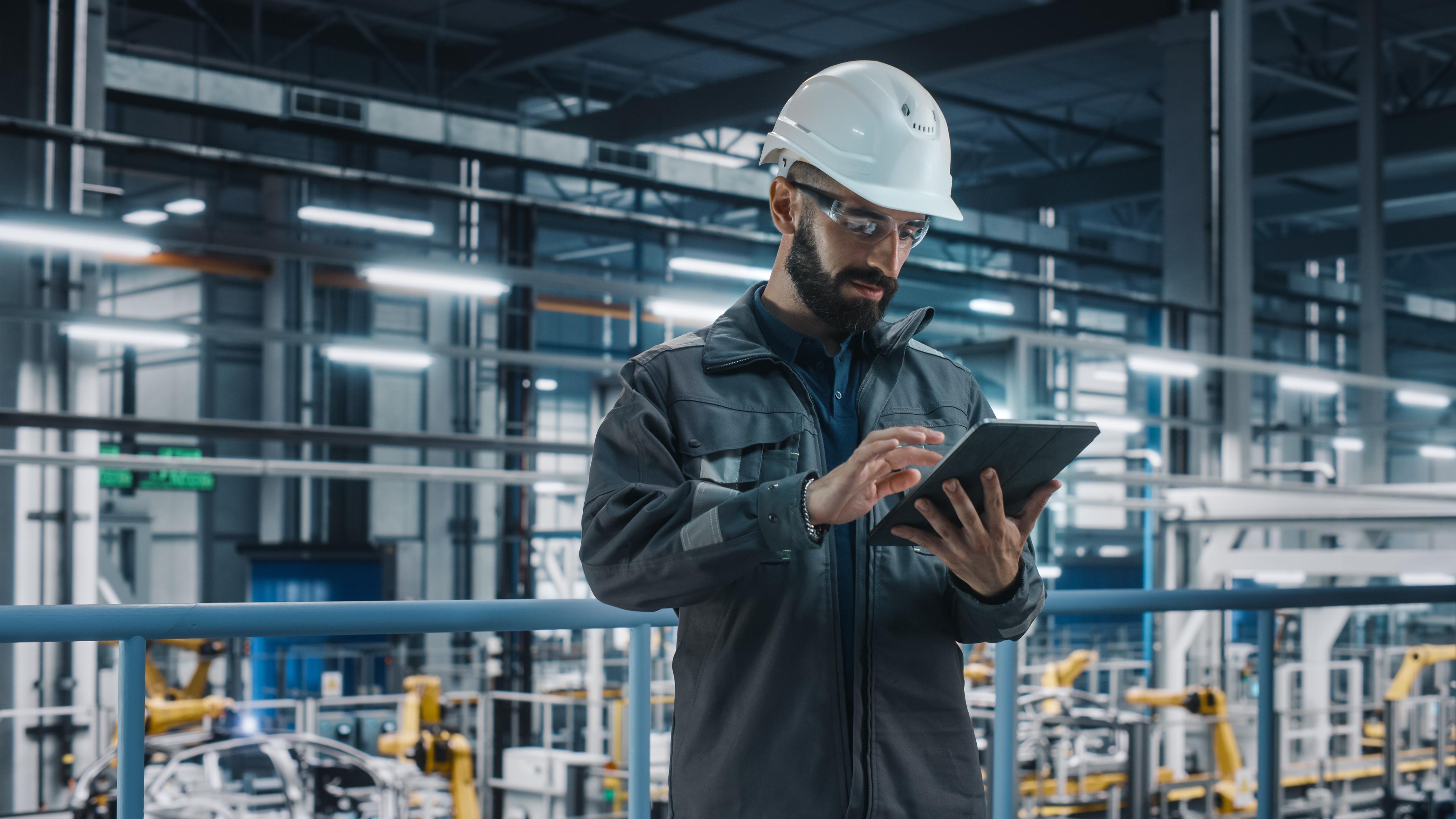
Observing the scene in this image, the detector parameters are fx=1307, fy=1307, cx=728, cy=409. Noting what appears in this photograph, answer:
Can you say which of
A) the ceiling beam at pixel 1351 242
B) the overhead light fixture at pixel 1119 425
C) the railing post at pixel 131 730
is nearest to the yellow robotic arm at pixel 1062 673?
the overhead light fixture at pixel 1119 425

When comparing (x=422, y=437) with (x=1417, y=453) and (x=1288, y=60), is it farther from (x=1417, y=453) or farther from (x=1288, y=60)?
(x=1417, y=453)

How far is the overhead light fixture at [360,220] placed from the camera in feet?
51.1

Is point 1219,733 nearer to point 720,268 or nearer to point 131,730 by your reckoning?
point 720,268

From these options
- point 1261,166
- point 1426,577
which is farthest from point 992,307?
point 1426,577

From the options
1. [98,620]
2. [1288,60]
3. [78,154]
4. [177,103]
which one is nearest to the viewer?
[98,620]

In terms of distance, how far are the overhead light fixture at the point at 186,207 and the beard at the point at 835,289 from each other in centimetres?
1645

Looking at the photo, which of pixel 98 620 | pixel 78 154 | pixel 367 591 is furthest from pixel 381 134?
pixel 98 620

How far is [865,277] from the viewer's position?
5.01 ft

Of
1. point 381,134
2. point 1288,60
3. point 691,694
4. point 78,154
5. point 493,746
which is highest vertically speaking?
point 1288,60

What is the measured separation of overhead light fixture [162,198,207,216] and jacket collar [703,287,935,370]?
16.4 metres

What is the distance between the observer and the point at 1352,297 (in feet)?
77.4

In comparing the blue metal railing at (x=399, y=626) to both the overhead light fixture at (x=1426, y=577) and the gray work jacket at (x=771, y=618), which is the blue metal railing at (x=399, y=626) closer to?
the gray work jacket at (x=771, y=618)

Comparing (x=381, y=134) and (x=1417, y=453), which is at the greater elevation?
(x=381, y=134)

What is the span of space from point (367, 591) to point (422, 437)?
39.4 feet
